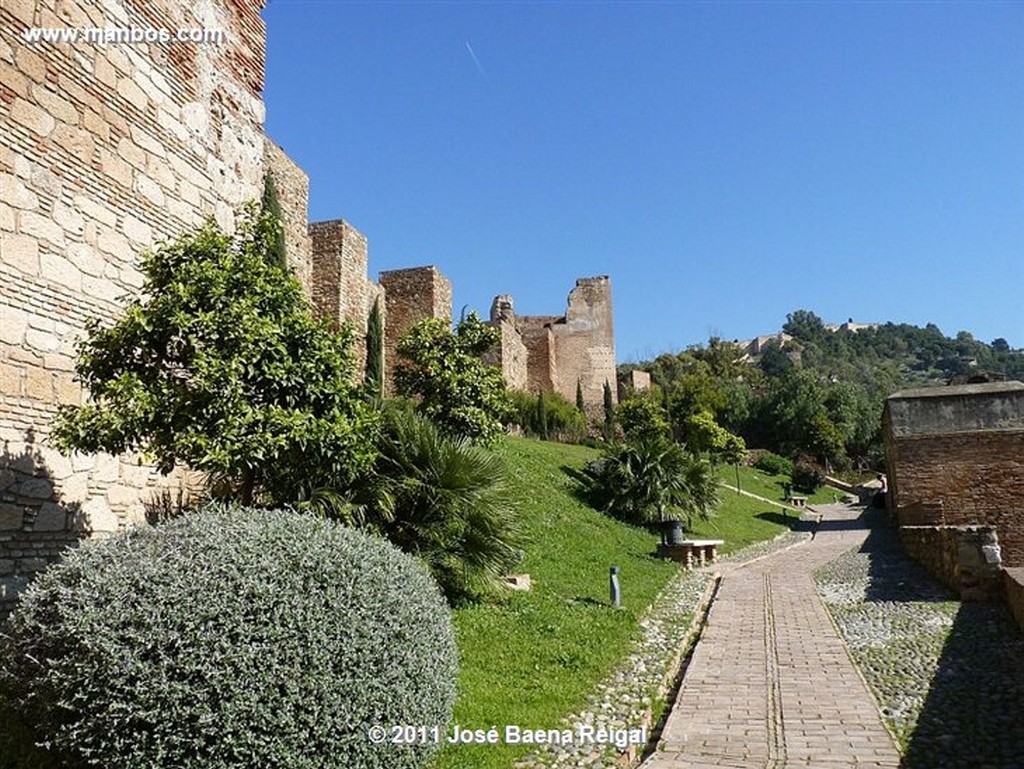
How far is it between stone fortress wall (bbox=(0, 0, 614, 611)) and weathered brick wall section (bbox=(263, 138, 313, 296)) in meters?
8.66

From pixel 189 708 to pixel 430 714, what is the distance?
1103 millimetres

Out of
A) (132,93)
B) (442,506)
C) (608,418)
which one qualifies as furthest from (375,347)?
(608,418)

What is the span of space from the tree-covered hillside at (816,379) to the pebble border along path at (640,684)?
603 inches

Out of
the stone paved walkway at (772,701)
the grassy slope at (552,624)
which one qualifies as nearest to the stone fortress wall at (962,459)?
the grassy slope at (552,624)

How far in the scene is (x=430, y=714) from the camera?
10.9 ft

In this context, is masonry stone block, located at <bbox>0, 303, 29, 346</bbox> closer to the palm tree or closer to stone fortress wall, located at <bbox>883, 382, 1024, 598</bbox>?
the palm tree

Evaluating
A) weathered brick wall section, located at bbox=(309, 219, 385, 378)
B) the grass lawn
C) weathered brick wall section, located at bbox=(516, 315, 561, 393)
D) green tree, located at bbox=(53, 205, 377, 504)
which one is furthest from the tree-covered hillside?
green tree, located at bbox=(53, 205, 377, 504)

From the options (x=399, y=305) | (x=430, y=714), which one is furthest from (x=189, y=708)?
(x=399, y=305)

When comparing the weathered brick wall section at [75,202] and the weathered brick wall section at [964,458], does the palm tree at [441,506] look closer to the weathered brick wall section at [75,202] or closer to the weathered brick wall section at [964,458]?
the weathered brick wall section at [75,202]

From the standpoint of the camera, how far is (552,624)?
23.8ft

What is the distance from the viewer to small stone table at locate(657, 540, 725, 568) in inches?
530

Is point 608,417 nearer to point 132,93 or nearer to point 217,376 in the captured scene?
point 132,93

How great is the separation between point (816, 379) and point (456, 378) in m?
45.8

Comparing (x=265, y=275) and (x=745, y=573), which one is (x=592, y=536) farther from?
(x=265, y=275)
